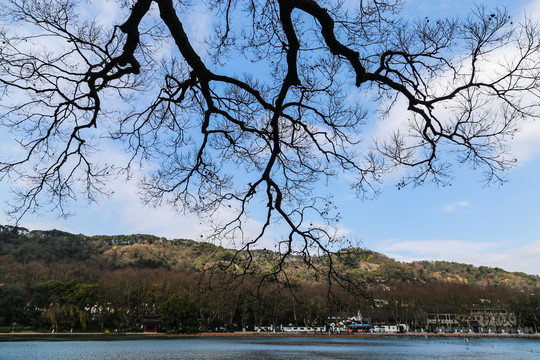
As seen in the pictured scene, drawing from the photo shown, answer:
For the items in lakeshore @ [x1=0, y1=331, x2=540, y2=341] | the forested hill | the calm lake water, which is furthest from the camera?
the forested hill

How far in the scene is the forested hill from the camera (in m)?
57.6

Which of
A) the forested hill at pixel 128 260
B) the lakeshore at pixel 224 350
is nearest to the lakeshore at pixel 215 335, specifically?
the lakeshore at pixel 224 350

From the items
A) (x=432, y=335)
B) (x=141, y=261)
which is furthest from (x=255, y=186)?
(x=141, y=261)

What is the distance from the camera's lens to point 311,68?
4352 mm

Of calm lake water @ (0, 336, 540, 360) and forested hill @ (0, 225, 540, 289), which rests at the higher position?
forested hill @ (0, 225, 540, 289)

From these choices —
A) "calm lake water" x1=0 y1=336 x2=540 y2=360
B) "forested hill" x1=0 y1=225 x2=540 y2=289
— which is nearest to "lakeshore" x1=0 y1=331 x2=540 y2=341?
"forested hill" x1=0 y1=225 x2=540 y2=289

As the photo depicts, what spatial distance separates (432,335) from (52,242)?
238ft

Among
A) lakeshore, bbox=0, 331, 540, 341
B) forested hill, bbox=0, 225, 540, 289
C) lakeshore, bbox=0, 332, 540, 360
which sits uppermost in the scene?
forested hill, bbox=0, 225, 540, 289

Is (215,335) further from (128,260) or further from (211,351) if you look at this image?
(128,260)

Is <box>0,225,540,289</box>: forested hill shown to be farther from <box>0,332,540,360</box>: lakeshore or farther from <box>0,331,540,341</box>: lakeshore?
<box>0,331,540,341</box>: lakeshore

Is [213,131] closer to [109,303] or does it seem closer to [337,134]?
[337,134]

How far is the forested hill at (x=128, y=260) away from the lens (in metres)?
57.6

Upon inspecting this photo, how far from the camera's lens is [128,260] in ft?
277

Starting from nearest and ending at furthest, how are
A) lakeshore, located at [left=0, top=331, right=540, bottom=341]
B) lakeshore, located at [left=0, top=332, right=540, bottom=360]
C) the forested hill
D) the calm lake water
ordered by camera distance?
the calm lake water
lakeshore, located at [left=0, top=332, right=540, bottom=360]
lakeshore, located at [left=0, top=331, right=540, bottom=341]
the forested hill
